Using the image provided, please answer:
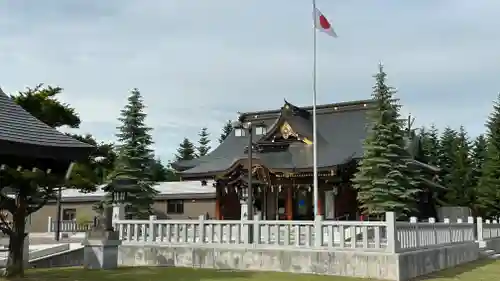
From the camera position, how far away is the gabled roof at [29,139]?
11531mm

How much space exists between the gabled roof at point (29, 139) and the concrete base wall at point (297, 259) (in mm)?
4618

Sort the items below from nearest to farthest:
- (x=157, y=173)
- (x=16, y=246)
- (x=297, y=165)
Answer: (x=16, y=246) → (x=297, y=165) → (x=157, y=173)

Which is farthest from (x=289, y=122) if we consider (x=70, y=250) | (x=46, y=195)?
(x=46, y=195)

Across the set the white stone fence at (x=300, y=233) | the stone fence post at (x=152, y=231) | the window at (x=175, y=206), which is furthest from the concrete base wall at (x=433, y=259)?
the window at (x=175, y=206)

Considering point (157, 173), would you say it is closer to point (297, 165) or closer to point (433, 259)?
point (297, 165)

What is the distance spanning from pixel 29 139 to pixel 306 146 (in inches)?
682

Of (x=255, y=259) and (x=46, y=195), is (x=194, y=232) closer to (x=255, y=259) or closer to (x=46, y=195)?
(x=255, y=259)

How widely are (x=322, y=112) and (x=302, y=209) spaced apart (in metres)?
7.02

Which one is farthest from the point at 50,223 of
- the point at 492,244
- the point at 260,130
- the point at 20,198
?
the point at 492,244

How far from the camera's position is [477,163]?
42.6 meters

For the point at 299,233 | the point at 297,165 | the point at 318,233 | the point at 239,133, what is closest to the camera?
the point at 318,233

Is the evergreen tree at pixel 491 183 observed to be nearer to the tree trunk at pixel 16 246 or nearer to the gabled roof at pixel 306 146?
the gabled roof at pixel 306 146

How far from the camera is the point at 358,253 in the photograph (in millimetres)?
13125

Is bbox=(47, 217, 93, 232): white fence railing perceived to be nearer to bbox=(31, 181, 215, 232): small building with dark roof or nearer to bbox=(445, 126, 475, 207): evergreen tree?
bbox=(31, 181, 215, 232): small building with dark roof
